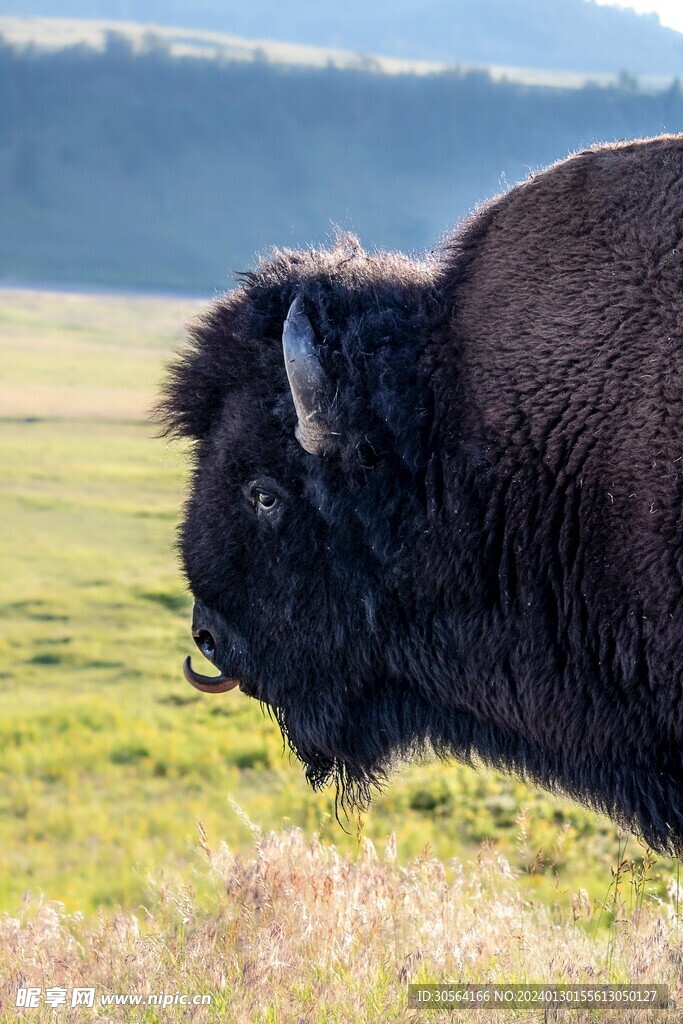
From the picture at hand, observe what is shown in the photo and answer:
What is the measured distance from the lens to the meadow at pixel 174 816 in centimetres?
379

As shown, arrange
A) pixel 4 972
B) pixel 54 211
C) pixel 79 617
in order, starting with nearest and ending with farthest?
pixel 4 972 < pixel 79 617 < pixel 54 211

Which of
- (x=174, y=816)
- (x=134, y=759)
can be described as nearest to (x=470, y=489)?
(x=174, y=816)

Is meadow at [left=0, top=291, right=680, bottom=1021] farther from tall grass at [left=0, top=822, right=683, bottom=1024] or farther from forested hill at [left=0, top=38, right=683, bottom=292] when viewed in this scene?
forested hill at [left=0, top=38, right=683, bottom=292]

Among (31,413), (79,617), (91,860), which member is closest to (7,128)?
(31,413)

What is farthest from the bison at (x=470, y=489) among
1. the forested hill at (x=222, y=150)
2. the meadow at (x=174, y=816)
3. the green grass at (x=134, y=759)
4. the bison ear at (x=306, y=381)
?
the forested hill at (x=222, y=150)

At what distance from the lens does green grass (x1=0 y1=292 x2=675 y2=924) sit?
23.5ft

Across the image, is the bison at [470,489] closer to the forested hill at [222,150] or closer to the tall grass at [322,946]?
the tall grass at [322,946]

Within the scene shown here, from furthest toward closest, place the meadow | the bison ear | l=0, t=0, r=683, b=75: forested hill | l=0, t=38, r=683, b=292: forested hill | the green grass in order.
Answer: l=0, t=0, r=683, b=75: forested hill
l=0, t=38, r=683, b=292: forested hill
the green grass
the meadow
the bison ear

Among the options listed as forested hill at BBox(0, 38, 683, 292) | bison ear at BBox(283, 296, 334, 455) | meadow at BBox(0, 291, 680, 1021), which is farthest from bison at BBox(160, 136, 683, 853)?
forested hill at BBox(0, 38, 683, 292)

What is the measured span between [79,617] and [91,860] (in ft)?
25.3

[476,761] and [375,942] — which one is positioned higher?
[476,761]

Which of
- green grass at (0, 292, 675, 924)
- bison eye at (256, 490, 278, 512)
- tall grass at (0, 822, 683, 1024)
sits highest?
bison eye at (256, 490, 278, 512)

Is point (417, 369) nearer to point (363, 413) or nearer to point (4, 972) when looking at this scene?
point (363, 413)

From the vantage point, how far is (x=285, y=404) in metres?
3.28
